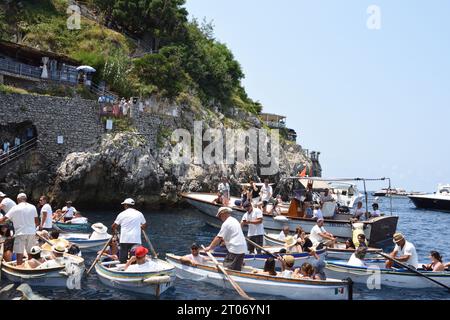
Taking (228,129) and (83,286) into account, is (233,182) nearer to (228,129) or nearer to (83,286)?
(228,129)

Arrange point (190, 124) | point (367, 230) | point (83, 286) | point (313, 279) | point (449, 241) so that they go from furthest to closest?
point (190, 124)
point (449, 241)
point (367, 230)
point (83, 286)
point (313, 279)

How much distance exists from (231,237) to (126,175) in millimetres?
25562

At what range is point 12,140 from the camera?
3362 cm

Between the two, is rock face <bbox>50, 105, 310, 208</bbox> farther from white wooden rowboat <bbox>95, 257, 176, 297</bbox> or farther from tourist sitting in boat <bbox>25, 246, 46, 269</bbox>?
white wooden rowboat <bbox>95, 257, 176, 297</bbox>

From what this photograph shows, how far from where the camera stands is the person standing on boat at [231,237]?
39.5 feet

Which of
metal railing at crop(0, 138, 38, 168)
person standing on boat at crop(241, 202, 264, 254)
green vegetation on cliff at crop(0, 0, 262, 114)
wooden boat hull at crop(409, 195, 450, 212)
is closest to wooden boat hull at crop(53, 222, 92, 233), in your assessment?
person standing on boat at crop(241, 202, 264, 254)

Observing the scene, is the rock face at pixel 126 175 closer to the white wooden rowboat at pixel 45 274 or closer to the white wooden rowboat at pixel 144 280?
the white wooden rowboat at pixel 45 274

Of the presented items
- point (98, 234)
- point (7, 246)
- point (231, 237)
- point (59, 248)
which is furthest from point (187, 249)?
point (231, 237)

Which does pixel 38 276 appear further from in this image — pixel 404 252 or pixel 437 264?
pixel 437 264

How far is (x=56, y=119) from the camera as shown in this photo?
113ft

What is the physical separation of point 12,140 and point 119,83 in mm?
13504

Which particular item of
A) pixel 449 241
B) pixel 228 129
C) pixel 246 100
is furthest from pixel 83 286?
pixel 246 100

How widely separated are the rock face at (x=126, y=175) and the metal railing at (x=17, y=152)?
108 inches

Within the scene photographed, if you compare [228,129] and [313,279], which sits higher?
[228,129]
